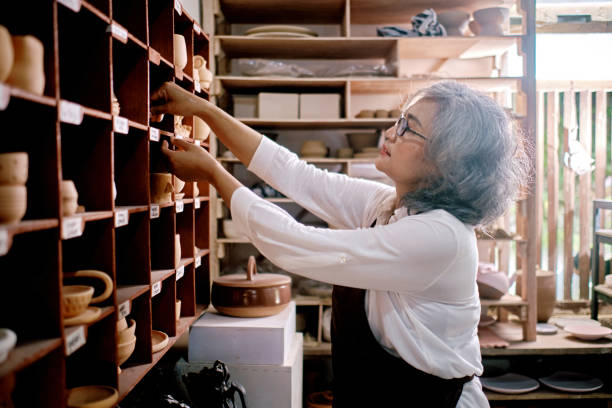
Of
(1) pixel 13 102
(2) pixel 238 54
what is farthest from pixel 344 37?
(1) pixel 13 102

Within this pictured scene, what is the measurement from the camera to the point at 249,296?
222cm

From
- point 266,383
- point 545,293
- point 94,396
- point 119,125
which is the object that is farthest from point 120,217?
point 545,293

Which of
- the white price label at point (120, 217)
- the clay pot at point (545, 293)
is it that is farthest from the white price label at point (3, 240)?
the clay pot at point (545, 293)

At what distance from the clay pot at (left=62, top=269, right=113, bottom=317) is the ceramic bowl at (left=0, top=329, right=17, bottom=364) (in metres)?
0.16

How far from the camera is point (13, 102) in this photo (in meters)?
0.99

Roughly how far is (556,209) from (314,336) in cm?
211

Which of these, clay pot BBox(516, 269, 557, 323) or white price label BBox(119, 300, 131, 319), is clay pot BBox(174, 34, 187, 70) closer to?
white price label BBox(119, 300, 131, 319)

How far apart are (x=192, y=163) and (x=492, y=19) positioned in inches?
100.0

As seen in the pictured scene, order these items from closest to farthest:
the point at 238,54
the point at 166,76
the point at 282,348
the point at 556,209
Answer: the point at 166,76
the point at 282,348
the point at 238,54
the point at 556,209

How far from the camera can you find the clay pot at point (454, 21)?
10.5 feet

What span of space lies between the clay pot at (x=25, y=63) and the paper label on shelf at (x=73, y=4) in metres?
0.14

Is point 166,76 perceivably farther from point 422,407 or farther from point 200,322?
point 422,407

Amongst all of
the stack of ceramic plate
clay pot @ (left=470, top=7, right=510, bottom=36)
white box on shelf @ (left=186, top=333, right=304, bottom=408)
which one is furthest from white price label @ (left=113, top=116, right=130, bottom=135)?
clay pot @ (left=470, top=7, right=510, bottom=36)

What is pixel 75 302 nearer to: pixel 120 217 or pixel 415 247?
pixel 120 217
